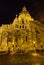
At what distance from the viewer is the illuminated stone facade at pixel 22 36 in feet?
233

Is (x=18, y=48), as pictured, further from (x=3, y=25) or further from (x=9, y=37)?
(x=3, y=25)

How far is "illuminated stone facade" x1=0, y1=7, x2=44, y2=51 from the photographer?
70938 millimetres

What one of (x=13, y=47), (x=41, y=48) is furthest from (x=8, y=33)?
(x=41, y=48)

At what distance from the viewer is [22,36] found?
74.6 metres

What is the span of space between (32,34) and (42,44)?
4831 mm

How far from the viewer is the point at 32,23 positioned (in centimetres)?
8212

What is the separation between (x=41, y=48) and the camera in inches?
2940

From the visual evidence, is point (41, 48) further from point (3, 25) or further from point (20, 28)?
point (3, 25)

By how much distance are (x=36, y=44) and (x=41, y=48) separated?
223cm

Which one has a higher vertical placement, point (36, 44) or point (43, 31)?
point (43, 31)

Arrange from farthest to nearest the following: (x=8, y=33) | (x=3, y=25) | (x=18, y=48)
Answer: (x=3, y=25) < (x=8, y=33) < (x=18, y=48)

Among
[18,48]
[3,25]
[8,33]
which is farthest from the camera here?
[3,25]

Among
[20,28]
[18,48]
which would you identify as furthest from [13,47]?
[20,28]

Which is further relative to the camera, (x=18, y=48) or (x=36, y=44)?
(x=36, y=44)
